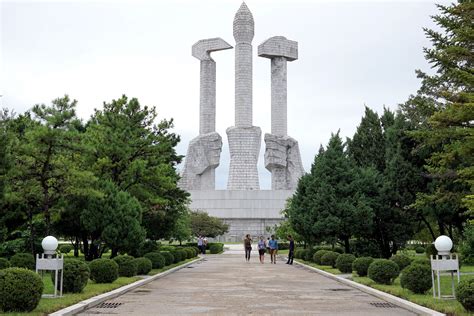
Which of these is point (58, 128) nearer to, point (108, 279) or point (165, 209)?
point (108, 279)

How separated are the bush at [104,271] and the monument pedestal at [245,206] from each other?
52718mm

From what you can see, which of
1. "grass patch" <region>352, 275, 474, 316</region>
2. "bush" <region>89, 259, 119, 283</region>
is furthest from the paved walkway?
"bush" <region>89, 259, 119, 283</region>

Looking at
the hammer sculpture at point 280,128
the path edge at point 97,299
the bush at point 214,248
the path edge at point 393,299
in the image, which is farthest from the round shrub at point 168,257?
the hammer sculpture at point 280,128

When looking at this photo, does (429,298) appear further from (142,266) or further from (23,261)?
(23,261)

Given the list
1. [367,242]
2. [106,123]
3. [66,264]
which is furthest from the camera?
[367,242]

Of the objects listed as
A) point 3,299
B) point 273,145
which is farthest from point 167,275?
point 273,145

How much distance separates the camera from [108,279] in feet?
55.2

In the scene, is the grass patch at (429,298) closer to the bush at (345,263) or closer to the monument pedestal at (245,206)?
the bush at (345,263)

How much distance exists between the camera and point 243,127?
225 feet

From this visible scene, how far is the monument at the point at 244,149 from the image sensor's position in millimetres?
68500

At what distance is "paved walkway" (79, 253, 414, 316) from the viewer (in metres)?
11.6

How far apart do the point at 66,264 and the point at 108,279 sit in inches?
116

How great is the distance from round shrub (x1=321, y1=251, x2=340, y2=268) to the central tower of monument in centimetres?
4273

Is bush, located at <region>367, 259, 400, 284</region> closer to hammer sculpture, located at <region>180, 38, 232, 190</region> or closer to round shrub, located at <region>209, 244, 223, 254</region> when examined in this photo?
round shrub, located at <region>209, 244, 223, 254</region>
